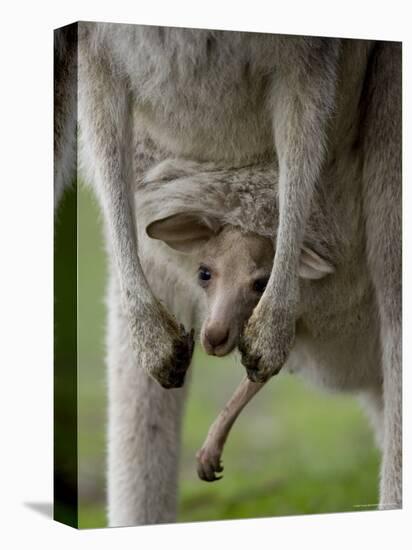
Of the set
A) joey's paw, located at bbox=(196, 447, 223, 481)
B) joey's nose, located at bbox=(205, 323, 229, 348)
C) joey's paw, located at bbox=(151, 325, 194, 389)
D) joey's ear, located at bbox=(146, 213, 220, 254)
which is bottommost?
joey's paw, located at bbox=(196, 447, 223, 481)

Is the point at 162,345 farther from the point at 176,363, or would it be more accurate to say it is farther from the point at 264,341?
the point at 264,341

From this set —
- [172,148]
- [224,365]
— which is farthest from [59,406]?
[172,148]

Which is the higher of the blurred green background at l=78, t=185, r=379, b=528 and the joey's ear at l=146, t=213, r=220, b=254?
the joey's ear at l=146, t=213, r=220, b=254

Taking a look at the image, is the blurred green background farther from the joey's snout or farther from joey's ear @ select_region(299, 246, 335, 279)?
joey's ear @ select_region(299, 246, 335, 279)

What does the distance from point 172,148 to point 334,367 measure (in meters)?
1.52

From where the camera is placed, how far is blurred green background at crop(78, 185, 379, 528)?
26.5 feet

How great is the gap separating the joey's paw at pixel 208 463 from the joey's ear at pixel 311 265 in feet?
3.38

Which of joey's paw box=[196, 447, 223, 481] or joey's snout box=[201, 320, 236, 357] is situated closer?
joey's snout box=[201, 320, 236, 357]

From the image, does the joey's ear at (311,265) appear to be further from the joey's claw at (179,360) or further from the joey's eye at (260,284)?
the joey's claw at (179,360)

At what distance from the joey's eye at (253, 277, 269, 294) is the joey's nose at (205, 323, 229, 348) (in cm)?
31

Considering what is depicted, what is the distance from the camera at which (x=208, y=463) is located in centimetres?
801

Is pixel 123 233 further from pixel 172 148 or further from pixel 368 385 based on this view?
pixel 368 385

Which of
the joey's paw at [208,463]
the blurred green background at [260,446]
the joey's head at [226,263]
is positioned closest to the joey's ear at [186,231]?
the joey's head at [226,263]

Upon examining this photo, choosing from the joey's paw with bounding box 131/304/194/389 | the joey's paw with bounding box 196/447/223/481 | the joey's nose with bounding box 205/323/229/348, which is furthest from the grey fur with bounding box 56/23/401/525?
the joey's paw with bounding box 196/447/223/481
